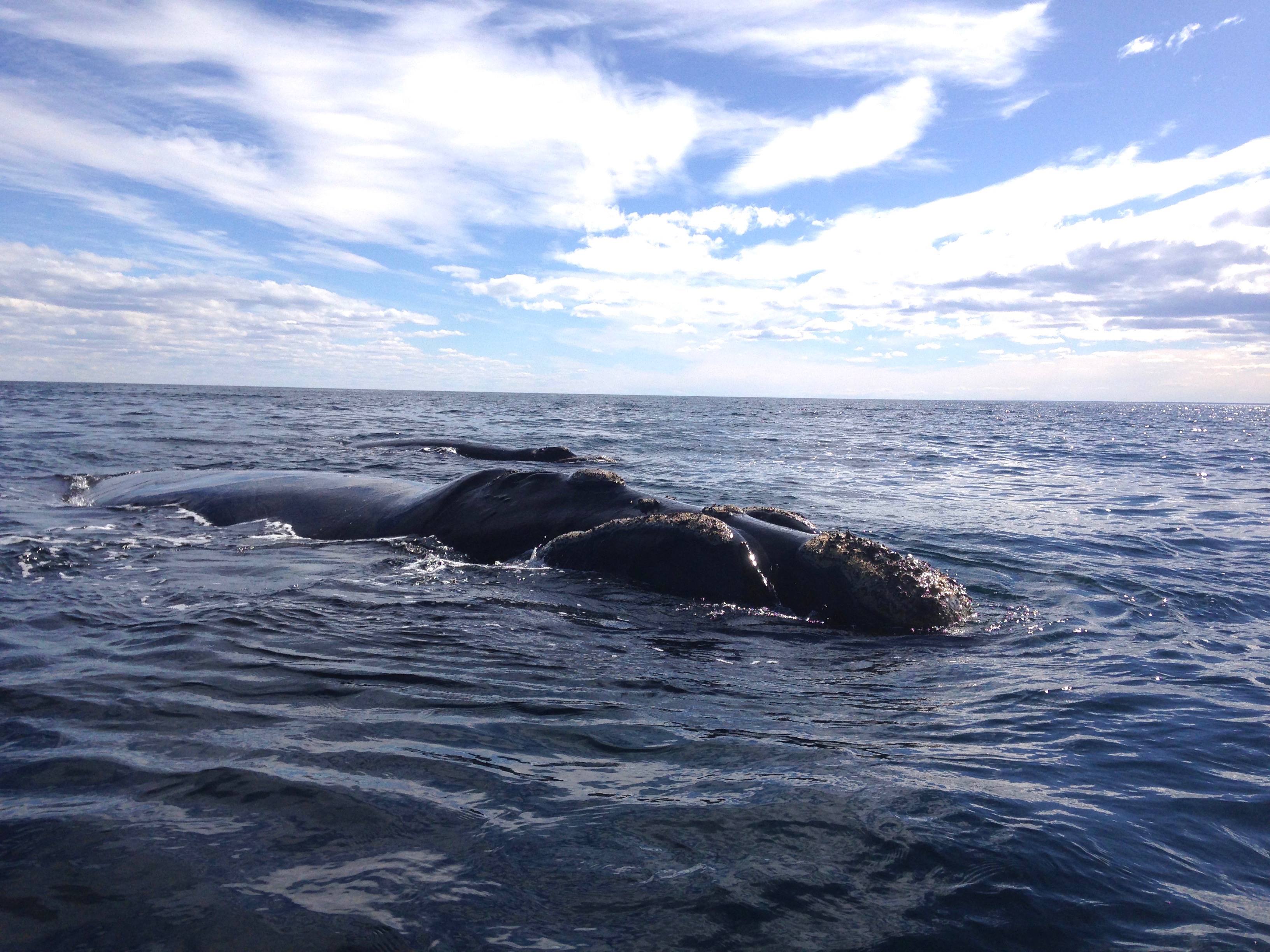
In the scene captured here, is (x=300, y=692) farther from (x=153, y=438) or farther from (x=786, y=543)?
(x=153, y=438)

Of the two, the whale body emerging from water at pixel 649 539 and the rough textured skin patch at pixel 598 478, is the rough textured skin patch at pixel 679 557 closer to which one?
the whale body emerging from water at pixel 649 539

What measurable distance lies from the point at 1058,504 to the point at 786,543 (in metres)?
10.6

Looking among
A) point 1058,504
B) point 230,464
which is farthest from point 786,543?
point 230,464

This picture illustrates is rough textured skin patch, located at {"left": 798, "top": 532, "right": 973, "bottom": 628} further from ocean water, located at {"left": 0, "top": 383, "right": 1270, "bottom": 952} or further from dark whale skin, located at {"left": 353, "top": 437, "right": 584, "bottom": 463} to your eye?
dark whale skin, located at {"left": 353, "top": 437, "right": 584, "bottom": 463}

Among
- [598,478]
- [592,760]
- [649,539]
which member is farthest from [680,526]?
[592,760]

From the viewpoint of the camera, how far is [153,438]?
23.6 m

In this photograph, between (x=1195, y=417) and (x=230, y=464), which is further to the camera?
(x=1195, y=417)

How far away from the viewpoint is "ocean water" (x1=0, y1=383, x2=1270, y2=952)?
274 centimetres

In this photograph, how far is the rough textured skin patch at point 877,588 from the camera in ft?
21.2

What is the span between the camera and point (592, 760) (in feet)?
12.8

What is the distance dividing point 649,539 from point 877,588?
77.0 inches

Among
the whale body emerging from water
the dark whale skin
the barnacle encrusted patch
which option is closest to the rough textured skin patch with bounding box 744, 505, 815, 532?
the whale body emerging from water

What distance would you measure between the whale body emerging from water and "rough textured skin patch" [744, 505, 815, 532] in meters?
0.02

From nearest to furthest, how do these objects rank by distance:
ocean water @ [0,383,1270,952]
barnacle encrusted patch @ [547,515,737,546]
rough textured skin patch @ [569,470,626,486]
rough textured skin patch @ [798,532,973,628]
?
ocean water @ [0,383,1270,952] < rough textured skin patch @ [798,532,973,628] < barnacle encrusted patch @ [547,515,737,546] < rough textured skin patch @ [569,470,626,486]
